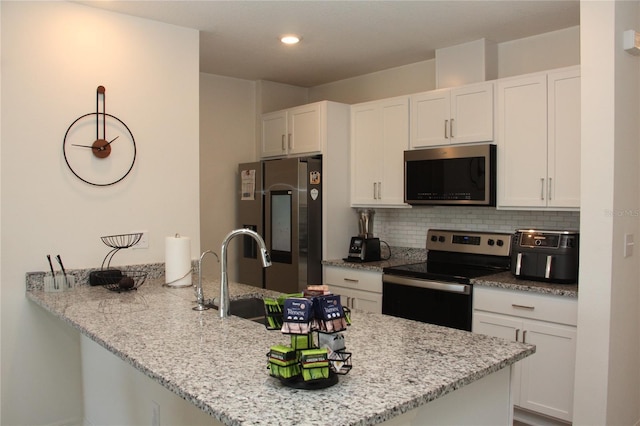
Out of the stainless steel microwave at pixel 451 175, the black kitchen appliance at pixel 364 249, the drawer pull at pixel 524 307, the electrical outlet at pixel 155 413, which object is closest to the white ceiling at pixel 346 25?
the stainless steel microwave at pixel 451 175

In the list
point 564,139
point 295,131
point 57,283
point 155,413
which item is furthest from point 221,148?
point 155,413

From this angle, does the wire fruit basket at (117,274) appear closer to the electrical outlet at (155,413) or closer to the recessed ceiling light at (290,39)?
the electrical outlet at (155,413)

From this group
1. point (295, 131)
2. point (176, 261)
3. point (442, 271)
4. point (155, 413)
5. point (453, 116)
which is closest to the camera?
point (155, 413)

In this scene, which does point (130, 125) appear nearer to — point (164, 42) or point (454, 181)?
point (164, 42)

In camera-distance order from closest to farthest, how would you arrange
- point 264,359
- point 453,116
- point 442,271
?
point 264,359, point 442,271, point 453,116

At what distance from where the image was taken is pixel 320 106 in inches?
173

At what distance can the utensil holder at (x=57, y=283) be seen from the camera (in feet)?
9.34

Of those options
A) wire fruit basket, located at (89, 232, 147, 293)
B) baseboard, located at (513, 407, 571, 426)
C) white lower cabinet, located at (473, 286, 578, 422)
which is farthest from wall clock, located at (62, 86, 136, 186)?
baseboard, located at (513, 407, 571, 426)

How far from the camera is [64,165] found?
300 centimetres

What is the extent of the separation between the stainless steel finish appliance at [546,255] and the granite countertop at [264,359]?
4.66 ft

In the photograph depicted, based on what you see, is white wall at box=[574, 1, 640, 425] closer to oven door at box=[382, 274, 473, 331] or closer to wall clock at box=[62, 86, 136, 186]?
oven door at box=[382, 274, 473, 331]

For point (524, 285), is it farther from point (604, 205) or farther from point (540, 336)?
point (604, 205)

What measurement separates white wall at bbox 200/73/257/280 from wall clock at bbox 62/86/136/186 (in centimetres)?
156

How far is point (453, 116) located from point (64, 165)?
8.58 feet
